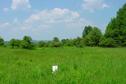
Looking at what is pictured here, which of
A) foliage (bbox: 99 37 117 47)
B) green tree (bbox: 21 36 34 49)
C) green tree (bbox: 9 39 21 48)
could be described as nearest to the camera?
green tree (bbox: 21 36 34 49)

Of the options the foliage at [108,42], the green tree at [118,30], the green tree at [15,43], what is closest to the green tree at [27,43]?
the green tree at [15,43]

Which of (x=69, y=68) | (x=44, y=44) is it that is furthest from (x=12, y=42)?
(x=69, y=68)

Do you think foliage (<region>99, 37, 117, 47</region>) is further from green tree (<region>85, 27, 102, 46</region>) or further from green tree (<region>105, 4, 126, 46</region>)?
green tree (<region>85, 27, 102, 46</region>)

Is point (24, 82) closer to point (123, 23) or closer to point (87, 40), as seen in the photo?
point (123, 23)

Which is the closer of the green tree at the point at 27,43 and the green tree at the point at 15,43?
the green tree at the point at 27,43

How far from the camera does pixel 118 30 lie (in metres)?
69.1

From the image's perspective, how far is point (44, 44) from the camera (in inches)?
2771

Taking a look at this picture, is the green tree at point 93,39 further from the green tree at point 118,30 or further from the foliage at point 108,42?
the foliage at point 108,42

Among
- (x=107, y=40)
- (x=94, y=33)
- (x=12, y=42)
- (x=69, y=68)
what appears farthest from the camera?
(x=94, y=33)

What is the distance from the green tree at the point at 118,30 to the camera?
68.2 metres

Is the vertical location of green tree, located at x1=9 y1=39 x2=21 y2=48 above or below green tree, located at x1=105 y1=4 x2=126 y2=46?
below

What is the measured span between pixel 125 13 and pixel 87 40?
11412mm

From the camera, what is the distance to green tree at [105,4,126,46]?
68.2 m

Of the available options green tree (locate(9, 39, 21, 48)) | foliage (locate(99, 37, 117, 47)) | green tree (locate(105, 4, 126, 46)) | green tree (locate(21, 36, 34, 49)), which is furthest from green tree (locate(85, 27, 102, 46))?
green tree (locate(9, 39, 21, 48))
